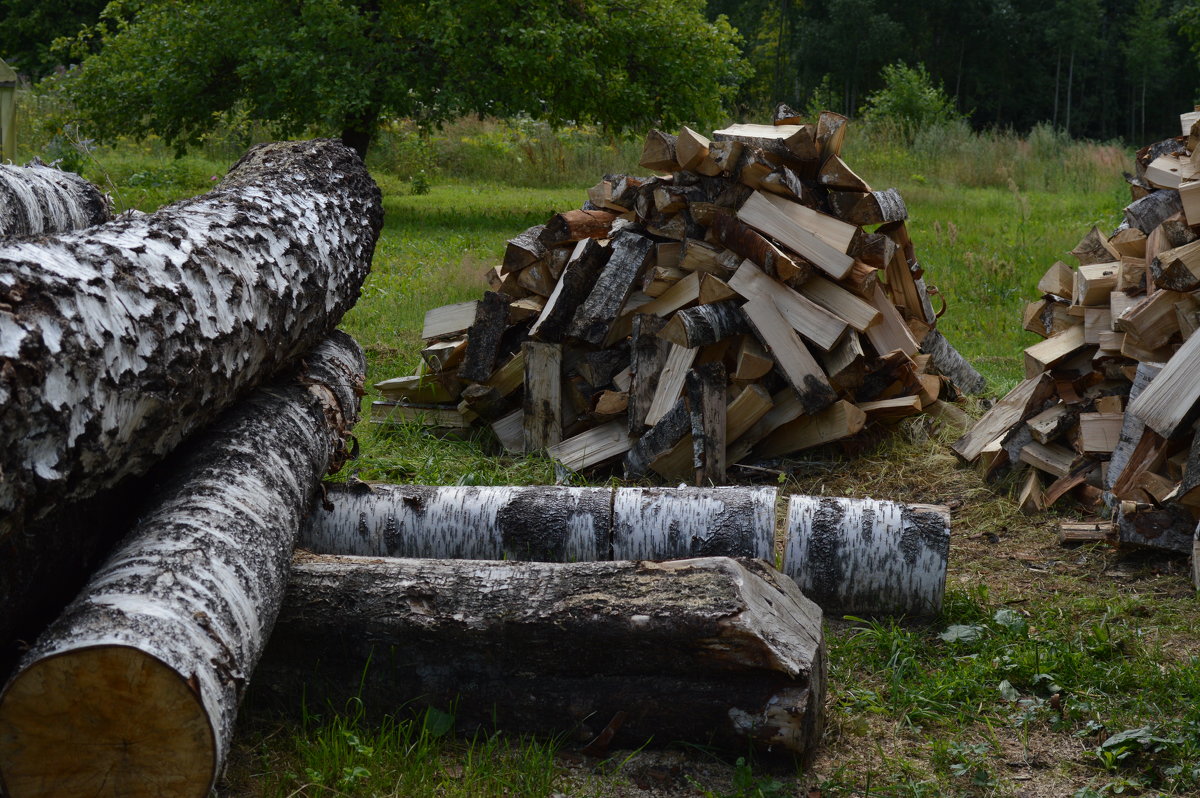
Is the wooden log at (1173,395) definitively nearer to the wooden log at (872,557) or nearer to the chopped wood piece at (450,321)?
the wooden log at (872,557)

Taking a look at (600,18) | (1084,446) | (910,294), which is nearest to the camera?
(1084,446)

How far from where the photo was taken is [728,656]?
2438 millimetres

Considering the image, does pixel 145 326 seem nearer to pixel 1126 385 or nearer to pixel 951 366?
pixel 1126 385

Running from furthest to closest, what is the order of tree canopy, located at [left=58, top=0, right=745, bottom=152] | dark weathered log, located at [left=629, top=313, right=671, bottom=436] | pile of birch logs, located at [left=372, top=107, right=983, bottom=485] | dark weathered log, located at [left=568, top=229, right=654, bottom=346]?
tree canopy, located at [left=58, top=0, right=745, bottom=152]
dark weathered log, located at [left=568, top=229, right=654, bottom=346]
dark weathered log, located at [left=629, top=313, right=671, bottom=436]
pile of birch logs, located at [left=372, top=107, right=983, bottom=485]

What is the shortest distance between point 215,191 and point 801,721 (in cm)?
254

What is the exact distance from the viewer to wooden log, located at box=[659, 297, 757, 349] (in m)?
4.54

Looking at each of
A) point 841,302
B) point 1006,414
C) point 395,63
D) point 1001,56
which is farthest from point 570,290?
point 1001,56

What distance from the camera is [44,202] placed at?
440cm

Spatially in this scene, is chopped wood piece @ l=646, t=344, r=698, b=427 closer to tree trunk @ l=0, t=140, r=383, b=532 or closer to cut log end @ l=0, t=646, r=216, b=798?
tree trunk @ l=0, t=140, r=383, b=532

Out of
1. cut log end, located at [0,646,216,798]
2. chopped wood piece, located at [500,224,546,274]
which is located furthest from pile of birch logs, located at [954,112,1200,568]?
cut log end, located at [0,646,216,798]

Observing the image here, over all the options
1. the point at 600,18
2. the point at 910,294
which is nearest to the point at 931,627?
the point at 910,294

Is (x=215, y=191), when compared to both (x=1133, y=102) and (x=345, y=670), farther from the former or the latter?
(x=1133, y=102)

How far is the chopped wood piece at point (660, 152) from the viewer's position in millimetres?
4914

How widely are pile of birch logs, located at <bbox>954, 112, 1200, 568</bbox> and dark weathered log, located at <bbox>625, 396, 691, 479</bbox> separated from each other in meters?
1.45
